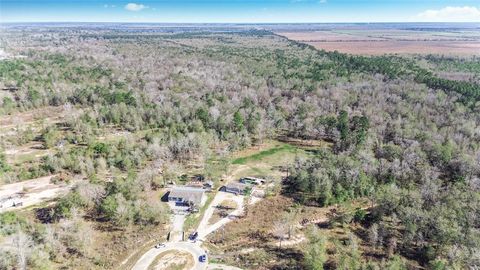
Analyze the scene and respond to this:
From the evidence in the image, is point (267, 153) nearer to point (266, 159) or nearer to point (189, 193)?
point (266, 159)

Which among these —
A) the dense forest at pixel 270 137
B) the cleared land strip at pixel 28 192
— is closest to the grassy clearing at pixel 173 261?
the dense forest at pixel 270 137

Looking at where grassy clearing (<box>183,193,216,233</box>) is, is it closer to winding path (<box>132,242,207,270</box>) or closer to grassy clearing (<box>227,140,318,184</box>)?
winding path (<box>132,242,207,270</box>)

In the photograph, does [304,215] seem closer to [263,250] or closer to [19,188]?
[263,250]

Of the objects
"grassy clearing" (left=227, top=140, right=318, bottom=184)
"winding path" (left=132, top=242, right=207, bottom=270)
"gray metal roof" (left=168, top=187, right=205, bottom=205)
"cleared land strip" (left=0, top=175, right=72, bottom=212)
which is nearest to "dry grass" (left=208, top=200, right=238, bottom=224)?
"gray metal roof" (left=168, top=187, right=205, bottom=205)

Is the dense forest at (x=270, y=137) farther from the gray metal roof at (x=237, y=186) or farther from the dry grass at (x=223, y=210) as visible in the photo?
the dry grass at (x=223, y=210)

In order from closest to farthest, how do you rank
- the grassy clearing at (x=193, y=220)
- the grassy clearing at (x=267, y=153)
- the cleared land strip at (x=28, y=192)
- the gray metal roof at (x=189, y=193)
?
the grassy clearing at (x=193, y=220) → the cleared land strip at (x=28, y=192) → the gray metal roof at (x=189, y=193) → the grassy clearing at (x=267, y=153)

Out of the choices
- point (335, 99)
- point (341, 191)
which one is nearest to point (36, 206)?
point (341, 191)
